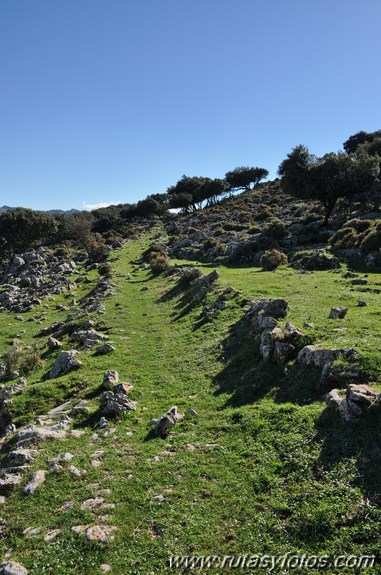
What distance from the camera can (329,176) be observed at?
187ft

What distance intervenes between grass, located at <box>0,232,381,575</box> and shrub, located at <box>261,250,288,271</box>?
829 inches

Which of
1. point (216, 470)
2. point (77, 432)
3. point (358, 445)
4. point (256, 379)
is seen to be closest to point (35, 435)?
point (77, 432)

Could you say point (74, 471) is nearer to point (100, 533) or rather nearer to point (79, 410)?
point (100, 533)

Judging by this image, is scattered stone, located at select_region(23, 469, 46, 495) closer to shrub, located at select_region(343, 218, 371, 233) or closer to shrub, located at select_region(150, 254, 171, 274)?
shrub, located at select_region(150, 254, 171, 274)

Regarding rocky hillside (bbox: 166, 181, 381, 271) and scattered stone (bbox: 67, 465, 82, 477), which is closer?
scattered stone (bbox: 67, 465, 82, 477)

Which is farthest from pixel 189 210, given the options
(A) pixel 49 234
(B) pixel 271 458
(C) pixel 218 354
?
(B) pixel 271 458

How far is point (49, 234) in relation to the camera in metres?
101

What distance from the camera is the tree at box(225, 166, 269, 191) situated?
145375 mm

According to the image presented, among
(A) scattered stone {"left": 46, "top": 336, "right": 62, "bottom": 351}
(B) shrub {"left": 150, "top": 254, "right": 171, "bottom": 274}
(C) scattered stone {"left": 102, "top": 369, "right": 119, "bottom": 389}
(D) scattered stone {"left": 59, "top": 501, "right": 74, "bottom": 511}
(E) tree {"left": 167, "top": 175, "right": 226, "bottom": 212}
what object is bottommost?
(D) scattered stone {"left": 59, "top": 501, "right": 74, "bottom": 511}

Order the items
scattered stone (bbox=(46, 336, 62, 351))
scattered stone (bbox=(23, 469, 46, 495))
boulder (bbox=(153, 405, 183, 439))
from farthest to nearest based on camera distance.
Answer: scattered stone (bbox=(46, 336, 62, 351))
boulder (bbox=(153, 405, 183, 439))
scattered stone (bbox=(23, 469, 46, 495))

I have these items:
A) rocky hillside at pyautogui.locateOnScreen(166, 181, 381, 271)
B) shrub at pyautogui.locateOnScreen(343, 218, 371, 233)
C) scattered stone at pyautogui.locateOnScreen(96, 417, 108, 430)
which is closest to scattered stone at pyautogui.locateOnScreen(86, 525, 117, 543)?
scattered stone at pyautogui.locateOnScreen(96, 417, 108, 430)

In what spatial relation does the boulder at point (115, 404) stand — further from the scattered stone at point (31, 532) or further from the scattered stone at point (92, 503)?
the scattered stone at point (31, 532)

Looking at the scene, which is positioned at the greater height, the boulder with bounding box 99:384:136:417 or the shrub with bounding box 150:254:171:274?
the shrub with bounding box 150:254:171:274

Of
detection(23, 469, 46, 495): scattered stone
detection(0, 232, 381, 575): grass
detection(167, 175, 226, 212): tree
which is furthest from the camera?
detection(167, 175, 226, 212): tree
